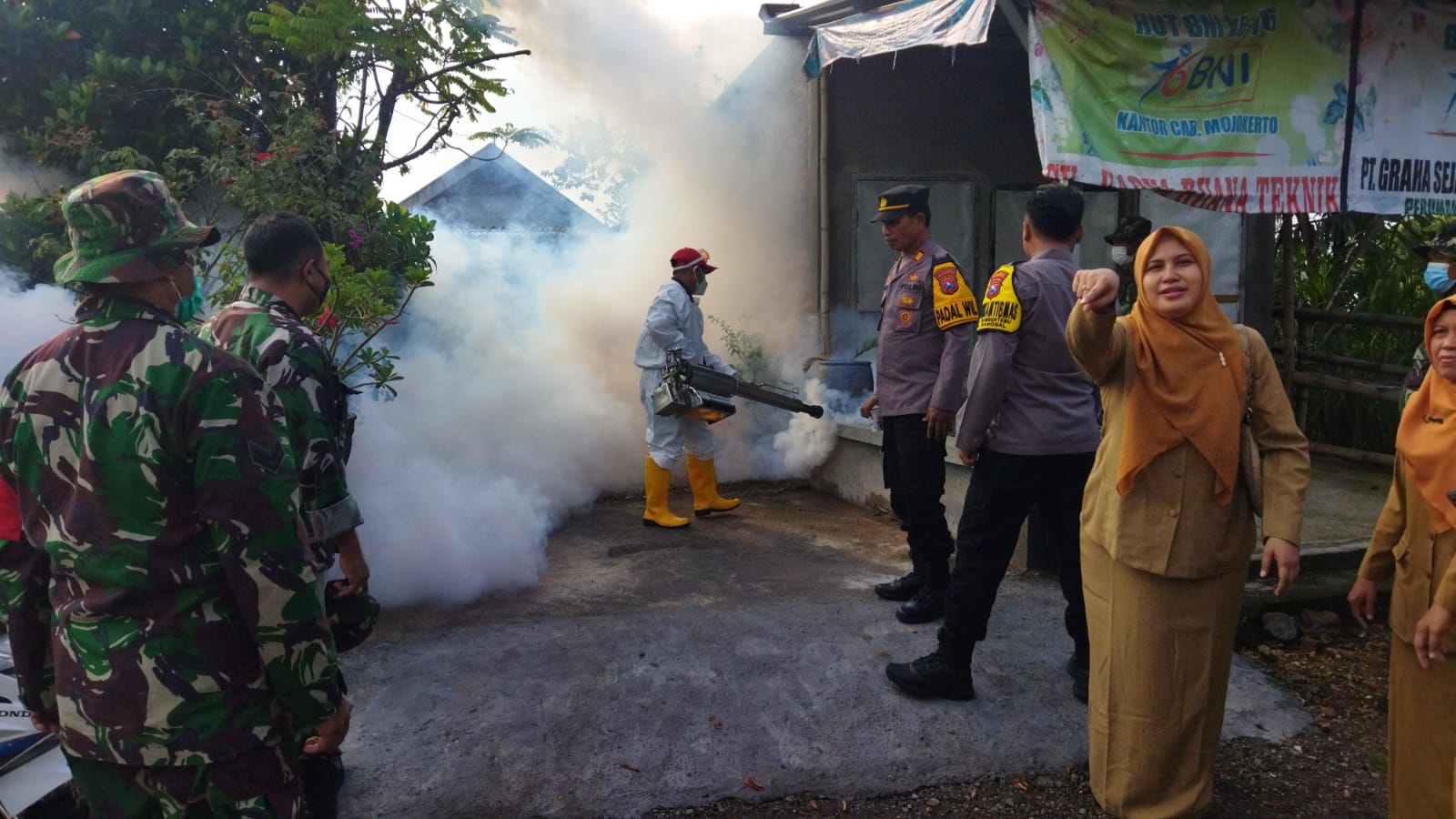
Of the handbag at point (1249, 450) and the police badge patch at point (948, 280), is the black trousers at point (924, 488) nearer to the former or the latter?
the police badge patch at point (948, 280)

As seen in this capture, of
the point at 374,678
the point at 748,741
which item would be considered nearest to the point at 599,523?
the point at 374,678

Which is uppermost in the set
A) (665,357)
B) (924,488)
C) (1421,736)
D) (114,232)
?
(114,232)

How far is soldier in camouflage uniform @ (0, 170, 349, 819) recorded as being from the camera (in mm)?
1586

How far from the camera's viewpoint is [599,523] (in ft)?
21.3

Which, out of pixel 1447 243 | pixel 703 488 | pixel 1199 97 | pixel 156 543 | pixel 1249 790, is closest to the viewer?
pixel 156 543

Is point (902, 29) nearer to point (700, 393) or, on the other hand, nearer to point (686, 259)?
point (686, 259)

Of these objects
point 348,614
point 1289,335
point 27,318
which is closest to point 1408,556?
point 348,614

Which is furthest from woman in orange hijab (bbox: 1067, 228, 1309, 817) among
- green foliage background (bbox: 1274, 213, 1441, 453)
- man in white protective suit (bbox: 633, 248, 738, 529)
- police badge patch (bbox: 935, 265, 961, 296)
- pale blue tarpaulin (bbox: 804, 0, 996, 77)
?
green foliage background (bbox: 1274, 213, 1441, 453)

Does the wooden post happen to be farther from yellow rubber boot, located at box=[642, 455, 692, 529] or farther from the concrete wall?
yellow rubber boot, located at box=[642, 455, 692, 529]

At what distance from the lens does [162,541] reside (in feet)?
5.24

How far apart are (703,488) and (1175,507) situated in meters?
4.31

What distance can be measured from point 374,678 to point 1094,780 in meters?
2.67

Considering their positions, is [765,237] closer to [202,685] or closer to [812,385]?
[812,385]

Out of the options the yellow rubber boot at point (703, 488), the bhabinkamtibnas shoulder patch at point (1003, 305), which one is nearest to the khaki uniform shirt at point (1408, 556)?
the bhabinkamtibnas shoulder patch at point (1003, 305)
